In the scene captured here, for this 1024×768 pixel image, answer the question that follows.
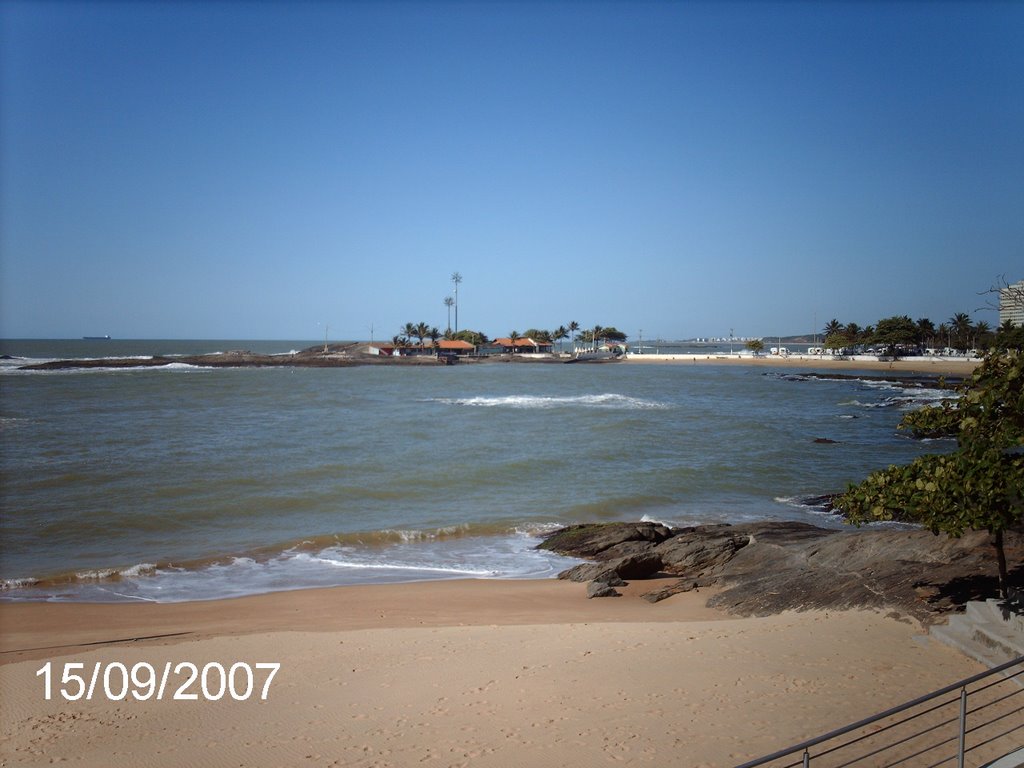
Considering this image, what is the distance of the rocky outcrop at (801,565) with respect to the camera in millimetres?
9859

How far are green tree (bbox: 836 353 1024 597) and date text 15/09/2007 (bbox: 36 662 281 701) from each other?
760cm

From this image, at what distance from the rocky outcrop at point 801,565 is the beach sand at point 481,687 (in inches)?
28.3

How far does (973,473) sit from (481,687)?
5725mm

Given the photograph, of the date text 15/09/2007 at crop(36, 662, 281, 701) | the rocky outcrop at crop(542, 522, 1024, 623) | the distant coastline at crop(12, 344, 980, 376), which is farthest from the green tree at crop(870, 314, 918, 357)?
the date text 15/09/2007 at crop(36, 662, 281, 701)

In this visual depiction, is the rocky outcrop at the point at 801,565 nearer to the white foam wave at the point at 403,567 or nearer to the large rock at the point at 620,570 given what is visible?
the large rock at the point at 620,570

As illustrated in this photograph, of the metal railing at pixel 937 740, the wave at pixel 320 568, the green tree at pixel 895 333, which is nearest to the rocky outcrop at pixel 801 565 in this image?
the wave at pixel 320 568

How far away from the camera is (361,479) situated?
966 inches

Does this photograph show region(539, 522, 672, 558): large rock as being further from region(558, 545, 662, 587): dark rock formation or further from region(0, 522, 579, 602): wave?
region(558, 545, 662, 587): dark rock formation

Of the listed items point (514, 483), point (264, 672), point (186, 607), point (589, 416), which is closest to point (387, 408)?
point (589, 416)

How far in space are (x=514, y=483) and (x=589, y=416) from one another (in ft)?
66.0

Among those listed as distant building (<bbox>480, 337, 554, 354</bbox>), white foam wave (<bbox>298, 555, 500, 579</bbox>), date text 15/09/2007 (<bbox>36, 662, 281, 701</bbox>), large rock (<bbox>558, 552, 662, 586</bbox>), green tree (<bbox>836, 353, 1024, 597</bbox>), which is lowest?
white foam wave (<bbox>298, 555, 500, 579</bbox>)

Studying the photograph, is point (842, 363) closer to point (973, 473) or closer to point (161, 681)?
point (973, 473)

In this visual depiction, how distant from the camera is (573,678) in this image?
805 cm

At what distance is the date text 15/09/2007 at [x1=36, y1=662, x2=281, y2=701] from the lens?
812 centimetres
